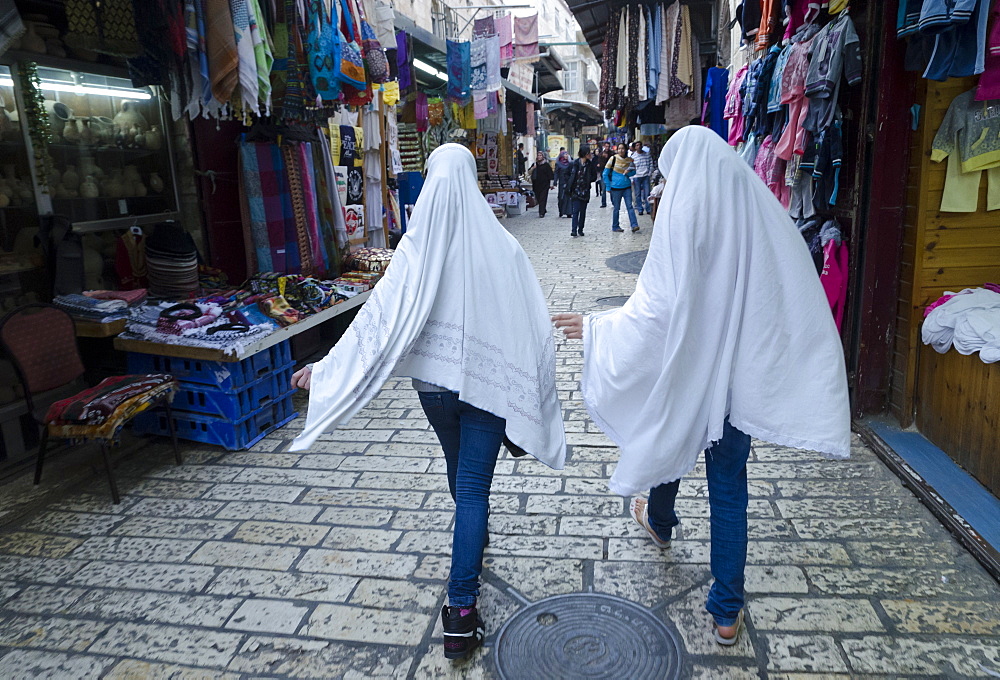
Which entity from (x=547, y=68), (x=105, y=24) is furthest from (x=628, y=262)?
(x=547, y=68)

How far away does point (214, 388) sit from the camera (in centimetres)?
470

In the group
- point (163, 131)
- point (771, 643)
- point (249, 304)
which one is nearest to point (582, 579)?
point (771, 643)

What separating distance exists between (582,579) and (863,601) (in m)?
1.16

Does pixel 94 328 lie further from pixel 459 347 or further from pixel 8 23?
pixel 459 347

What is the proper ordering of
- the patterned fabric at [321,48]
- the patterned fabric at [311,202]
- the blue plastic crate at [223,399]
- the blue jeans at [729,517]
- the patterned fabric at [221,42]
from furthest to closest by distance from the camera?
the patterned fabric at [311,202]
the patterned fabric at [321,48]
the blue plastic crate at [223,399]
the patterned fabric at [221,42]
the blue jeans at [729,517]

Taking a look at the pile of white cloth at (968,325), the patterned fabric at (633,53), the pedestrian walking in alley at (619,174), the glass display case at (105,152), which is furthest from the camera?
the pedestrian walking in alley at (619,174)

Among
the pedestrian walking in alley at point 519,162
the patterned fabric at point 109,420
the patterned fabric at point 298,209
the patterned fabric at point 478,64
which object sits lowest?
the patterned fabric at point 109,420

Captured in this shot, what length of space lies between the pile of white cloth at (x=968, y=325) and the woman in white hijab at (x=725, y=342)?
176 cm

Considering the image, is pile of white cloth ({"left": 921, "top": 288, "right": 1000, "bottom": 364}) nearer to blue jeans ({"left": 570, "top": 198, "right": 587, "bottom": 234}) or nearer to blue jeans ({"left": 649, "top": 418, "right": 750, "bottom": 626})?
blue jeans ({"left": 649, "top": 418, "right": 750, "bottom": 626})

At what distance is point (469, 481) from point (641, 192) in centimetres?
1837

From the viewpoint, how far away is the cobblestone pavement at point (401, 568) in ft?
8.70

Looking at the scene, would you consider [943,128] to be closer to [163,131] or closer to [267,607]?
[267,607]

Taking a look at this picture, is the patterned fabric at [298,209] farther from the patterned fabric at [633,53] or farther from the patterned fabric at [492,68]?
the patterned fabric at [492,68]

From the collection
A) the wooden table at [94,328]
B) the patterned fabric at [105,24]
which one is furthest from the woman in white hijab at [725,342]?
the patterned fabric at [105,24]
